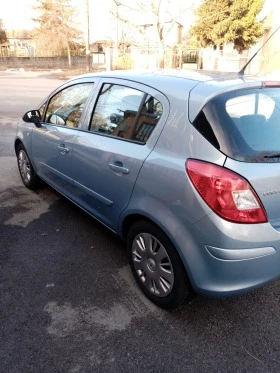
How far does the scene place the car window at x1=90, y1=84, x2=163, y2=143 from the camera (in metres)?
2.49

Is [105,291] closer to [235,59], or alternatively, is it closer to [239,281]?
[239,281]

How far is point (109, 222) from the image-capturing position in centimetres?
296

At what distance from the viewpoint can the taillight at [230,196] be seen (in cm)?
195

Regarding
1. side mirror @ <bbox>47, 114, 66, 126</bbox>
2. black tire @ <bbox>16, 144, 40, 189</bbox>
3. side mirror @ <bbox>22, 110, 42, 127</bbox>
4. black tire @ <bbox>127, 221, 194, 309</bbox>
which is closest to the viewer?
black tire @ <bbox>127, 221, 194, 309</bbox>

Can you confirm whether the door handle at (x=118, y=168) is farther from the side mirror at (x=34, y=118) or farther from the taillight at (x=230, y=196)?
the side mirror at (x=34, y=118)

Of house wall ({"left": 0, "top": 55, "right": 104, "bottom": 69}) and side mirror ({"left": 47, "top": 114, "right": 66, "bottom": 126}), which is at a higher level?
house wall ({"left": 0, "top": 55, "right": 104, "bottom": 69})

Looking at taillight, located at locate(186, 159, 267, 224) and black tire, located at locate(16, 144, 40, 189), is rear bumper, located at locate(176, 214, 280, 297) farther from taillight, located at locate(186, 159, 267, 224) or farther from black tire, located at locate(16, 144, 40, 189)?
black tire, located at locate(16, 144, 40, 189)

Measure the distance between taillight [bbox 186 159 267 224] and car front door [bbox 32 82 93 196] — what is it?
5.67 feet

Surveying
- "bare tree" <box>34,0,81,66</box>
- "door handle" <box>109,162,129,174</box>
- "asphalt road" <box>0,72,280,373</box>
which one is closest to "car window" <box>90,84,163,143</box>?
"door handle" <box>109,162,129,174</box>

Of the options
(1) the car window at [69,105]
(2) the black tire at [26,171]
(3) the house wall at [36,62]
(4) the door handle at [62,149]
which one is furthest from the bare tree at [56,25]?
(4) the door handle at [62,149]

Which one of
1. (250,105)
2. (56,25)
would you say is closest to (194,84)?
(250,105)

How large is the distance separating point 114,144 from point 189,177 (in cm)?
88

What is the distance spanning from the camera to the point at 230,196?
6.40 feet

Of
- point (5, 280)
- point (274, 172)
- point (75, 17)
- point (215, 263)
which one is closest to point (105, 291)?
point (5, 280)
